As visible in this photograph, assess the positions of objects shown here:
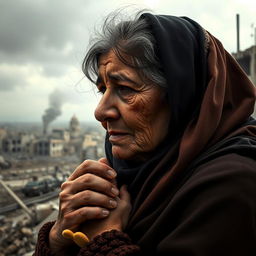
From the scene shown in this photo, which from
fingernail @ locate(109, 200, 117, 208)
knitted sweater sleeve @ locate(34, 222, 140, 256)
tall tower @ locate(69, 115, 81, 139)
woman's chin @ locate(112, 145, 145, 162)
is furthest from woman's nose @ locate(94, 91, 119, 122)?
tall tower @ locate(69, 115, 81, 139)

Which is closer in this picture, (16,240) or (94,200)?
(94,200)

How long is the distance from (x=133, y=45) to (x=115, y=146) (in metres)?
0.47

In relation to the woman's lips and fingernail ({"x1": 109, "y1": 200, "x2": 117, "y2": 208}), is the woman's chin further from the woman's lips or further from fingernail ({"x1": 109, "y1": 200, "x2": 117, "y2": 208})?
fingernail ({"x1": 109, "y1": 200, "x2": 117, "y2": 208})

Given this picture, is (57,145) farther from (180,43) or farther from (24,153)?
(180,43)

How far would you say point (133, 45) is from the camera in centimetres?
128

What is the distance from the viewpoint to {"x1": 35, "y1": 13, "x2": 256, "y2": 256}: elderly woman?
3.52 ft

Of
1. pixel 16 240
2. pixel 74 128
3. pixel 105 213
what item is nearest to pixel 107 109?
pixel 105 213

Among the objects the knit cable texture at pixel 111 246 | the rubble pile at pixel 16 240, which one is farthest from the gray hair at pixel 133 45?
the rubble pile at pixel 16 240

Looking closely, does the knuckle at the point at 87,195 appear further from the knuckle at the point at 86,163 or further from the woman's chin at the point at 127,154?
the woman's chin at the point at 127,154

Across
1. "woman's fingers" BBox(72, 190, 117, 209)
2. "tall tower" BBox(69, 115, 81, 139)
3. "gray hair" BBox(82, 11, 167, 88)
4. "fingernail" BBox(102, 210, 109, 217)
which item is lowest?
"tall tower" BBox(69, 115, 81, 139)

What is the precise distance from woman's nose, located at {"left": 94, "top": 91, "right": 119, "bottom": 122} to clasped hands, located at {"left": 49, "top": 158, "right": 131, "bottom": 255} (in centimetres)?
22

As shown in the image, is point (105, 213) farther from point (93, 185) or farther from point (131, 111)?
point (131, 111)

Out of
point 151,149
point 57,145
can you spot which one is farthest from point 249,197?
point 57,145

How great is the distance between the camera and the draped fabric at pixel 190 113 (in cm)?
117
